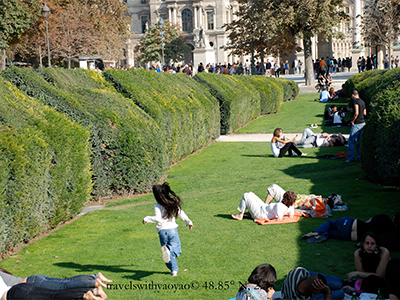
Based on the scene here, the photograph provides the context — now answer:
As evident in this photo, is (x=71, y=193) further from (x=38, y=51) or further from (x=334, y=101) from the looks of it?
(x=38, y=51)

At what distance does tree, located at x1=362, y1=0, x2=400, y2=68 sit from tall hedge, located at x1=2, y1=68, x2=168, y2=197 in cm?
3781

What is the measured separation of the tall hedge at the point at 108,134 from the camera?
1201 centimetres

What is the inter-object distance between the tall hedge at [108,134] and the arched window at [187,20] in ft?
345

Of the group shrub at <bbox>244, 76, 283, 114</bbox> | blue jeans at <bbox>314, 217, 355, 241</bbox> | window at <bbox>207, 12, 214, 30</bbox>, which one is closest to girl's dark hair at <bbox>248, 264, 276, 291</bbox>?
blue jeans at <bbox>314, 217, 355, 241</bbox>

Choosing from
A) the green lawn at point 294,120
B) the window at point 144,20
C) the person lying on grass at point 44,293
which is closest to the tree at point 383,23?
the green lawn at point 294,120

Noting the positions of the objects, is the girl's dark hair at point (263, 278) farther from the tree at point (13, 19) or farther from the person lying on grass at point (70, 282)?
the tree at point (13, 19)

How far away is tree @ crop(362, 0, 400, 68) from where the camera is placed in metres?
46.8

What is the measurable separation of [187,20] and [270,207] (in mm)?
110454

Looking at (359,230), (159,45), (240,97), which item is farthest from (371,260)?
(159,45)

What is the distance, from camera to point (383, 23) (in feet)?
156

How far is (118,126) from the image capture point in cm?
1250

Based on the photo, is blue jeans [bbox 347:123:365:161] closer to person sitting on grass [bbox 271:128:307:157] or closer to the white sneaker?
person sitting on grass [bbox 271:128:307:157]

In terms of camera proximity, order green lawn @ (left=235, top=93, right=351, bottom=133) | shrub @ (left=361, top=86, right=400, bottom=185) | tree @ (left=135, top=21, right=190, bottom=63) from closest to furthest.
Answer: shrub @ (left=361, top=86, right=400, bottom=185), green lawn @ (left=235, top=93, right=351, bottom=133), tree @ (left=135, top=21, right=190, bottom=63)

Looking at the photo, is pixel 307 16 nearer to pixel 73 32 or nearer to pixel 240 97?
pixel 240 97
